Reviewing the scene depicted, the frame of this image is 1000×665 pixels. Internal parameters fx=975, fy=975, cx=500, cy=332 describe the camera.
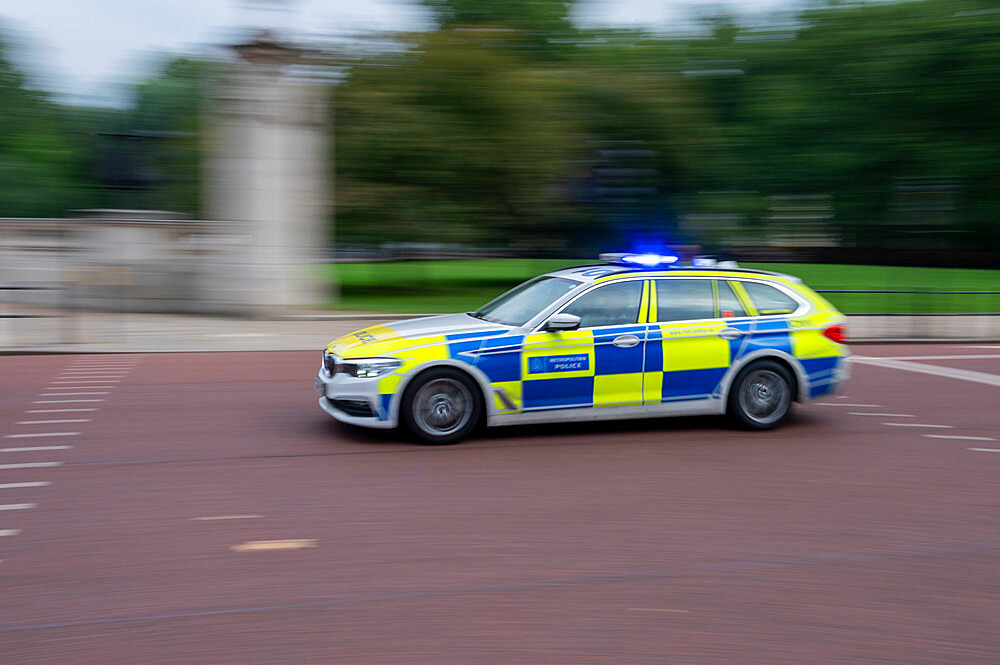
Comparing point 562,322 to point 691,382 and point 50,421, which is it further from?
point 50,421

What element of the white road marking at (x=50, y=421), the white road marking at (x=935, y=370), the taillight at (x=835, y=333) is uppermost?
the taillight at (x=835, y=333)

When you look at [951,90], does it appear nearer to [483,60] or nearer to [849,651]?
[483,60]

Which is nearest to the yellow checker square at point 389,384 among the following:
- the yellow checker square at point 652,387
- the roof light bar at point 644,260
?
the yellow checker square at point 652,387

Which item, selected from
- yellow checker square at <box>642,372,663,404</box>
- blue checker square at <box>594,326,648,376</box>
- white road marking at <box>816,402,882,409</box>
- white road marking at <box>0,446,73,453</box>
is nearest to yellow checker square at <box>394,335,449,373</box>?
blue checker square at <box>594,326,648,376</box>

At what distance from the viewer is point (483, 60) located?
28.6 metres

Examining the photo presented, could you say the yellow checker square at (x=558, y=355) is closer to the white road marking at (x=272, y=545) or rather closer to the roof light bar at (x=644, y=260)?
the roof light bar at (x=644, y=260)

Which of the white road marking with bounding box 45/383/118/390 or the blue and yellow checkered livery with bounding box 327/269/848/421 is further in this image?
the white road marking with bounding box 45/383/118/390

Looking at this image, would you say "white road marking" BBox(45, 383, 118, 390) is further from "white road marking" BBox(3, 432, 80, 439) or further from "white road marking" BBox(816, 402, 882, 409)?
"white road marking" BBox(816, 402, 882, 409)

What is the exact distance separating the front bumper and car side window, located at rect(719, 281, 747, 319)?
126 inches

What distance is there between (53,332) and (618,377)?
12.1 m

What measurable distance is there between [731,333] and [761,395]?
0.68 meters

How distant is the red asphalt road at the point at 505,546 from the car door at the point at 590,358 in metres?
0.40

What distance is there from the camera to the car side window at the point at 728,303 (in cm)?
888

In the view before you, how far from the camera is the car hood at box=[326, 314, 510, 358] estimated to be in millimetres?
7965
